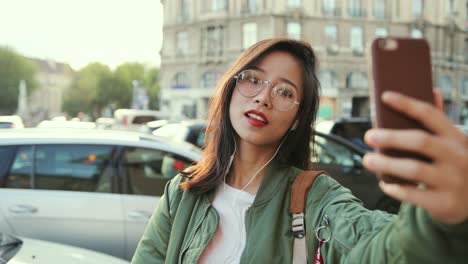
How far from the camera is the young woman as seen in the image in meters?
1.00

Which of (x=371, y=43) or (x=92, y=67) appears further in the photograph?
(x=92, y=67)

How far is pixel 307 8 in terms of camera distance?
37.1 m

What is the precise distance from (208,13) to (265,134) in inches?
1520

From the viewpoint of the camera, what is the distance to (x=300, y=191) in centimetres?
143

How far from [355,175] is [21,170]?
4042 millimetres

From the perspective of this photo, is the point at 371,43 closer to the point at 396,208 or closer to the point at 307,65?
the point at 307,65

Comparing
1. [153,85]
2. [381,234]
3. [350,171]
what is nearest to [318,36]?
[350,171]

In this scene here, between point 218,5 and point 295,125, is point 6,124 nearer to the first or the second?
point 295,125

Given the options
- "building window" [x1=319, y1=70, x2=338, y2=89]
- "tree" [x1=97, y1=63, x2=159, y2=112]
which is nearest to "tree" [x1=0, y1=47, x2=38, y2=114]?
"tree" [x1=97, y1=63, x2=159, y2=112]

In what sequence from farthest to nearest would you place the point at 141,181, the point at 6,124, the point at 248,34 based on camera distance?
the point at 248,34
the point at 6,124
the point at 141,181

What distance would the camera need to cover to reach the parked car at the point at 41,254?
289 cm

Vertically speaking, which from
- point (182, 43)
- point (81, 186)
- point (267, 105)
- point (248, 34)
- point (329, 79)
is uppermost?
point (248, 34)

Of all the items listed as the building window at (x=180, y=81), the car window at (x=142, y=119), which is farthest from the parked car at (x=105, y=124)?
the building window at (x=180, y=81)

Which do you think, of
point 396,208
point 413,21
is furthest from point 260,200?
point 413,21
